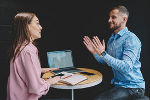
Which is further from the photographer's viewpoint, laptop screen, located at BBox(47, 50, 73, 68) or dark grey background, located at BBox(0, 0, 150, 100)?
dark grey background, located at BBox(0, 0, 150, 100)

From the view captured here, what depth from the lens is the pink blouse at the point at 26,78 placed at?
1.73 m

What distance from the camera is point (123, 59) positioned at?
7.22 feet

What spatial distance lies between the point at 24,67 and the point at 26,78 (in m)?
0.12

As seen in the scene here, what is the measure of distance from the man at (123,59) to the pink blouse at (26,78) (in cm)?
87

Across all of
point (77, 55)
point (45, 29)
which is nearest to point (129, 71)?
point (77, 55)

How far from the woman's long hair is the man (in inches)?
34.4

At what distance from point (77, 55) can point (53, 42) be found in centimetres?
50

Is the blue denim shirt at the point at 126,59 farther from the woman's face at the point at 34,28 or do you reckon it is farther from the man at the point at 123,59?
the woman's face at the point at 34,28

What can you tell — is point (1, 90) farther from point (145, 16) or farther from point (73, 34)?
point (145, 16)

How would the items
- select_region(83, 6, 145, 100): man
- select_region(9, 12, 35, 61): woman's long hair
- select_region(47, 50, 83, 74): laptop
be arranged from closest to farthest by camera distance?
1. select_region(9, 12, 35, 61): woman's long hair
2. select_region(83, 6, 145, 100): man
3. select_region(47, 50, 83, 74): laptop

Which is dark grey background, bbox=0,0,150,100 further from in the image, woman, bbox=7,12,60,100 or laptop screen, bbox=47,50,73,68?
woman, bbox=7,12,60,100

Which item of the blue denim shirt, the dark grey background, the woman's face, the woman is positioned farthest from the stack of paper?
the dark grey background

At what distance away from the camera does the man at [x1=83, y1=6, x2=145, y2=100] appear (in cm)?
218

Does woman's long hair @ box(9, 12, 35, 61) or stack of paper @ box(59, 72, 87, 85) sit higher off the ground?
woman's long hair @ box(9, 12, 35, 61)
